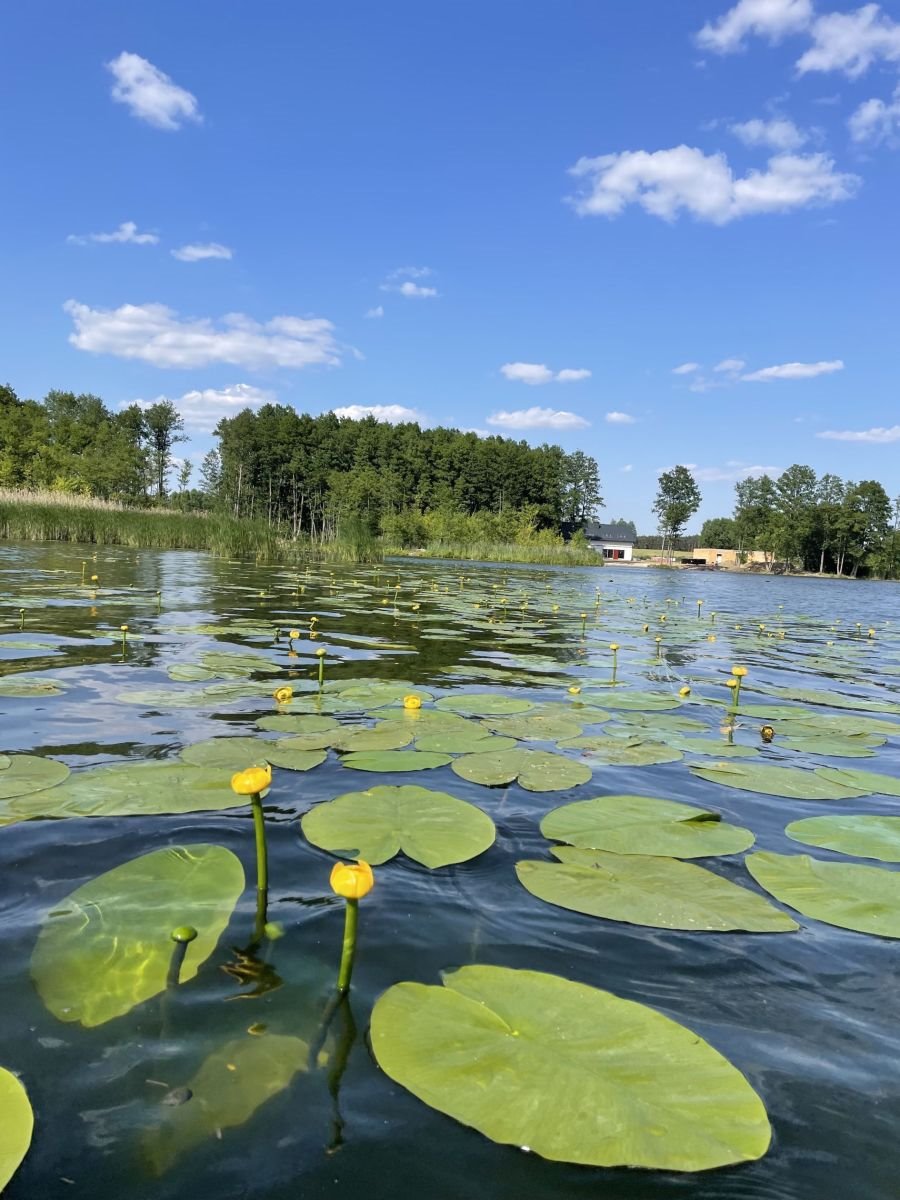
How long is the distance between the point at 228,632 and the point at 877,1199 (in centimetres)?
557

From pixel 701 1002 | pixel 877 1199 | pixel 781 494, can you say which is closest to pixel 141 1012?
pixel 701 1002

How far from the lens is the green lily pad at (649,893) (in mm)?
1538

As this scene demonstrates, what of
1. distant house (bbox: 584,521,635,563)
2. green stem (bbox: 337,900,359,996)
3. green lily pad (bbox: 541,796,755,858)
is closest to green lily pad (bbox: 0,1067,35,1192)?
green stem (bbox: 337,900,359,996)

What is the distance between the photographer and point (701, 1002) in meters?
1.29

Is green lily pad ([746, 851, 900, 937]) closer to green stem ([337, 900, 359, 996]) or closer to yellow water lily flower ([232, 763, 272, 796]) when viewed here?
green stem ([337, 900, 359, 996])

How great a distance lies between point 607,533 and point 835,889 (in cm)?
7828

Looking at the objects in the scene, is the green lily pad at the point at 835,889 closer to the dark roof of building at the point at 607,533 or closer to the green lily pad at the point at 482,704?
the green lily pad at the point at 482,704

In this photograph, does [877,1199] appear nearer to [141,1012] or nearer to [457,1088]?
[457,1088]

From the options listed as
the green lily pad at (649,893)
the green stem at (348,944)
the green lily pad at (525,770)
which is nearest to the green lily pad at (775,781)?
the green lily pad at (525,770)

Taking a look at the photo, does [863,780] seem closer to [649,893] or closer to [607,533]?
[649,893]

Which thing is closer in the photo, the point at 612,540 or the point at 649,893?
the point at 649,893

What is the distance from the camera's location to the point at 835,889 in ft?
5.58

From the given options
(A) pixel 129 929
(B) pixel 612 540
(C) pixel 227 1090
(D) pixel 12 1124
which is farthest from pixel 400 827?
(B) pixel 612 540

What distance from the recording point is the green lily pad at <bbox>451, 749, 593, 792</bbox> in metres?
2.46
